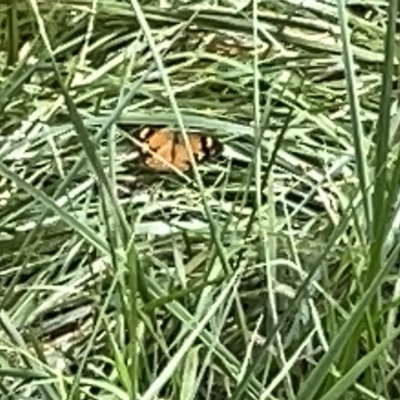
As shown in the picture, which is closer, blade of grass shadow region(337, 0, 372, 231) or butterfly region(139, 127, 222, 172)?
blade of grass shadow region(337, 0, 372, 231)

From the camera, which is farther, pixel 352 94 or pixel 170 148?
pixel 170 148

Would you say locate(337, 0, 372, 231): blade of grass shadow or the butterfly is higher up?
locate(337, 0, 372, 231): blade of grass shadow

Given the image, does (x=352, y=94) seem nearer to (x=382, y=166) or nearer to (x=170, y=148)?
(x=382, y=166)

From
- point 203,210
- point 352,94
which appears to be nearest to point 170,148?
point 203,210

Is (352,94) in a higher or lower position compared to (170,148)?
higher

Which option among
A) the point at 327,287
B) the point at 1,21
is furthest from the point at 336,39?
the point at 327,287

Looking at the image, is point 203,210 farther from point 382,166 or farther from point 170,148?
point 382,166

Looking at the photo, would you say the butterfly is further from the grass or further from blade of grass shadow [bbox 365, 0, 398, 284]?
blade of grass shadow [bbox 365, 0, 398, 284]

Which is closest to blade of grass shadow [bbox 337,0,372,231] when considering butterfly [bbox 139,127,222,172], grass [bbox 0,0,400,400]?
grass [bbox 0,0,400,400]
